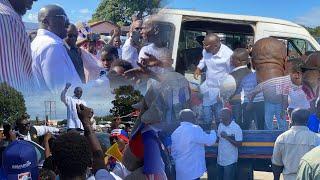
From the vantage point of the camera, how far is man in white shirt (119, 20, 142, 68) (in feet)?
9.48

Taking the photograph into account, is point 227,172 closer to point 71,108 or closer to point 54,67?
point 71,108

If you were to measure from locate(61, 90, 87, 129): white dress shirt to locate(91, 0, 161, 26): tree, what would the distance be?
414 mm

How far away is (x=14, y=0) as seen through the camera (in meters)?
2.74

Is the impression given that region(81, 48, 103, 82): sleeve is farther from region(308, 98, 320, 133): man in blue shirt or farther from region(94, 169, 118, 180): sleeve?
region(308, 98, 320, 133): man in blue shirt

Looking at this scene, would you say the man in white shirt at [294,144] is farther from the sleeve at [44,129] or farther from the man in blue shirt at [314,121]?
the sleeve at [44,129]

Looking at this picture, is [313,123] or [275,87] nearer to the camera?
[275,87]

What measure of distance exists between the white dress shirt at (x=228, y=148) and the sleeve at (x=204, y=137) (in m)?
0.04

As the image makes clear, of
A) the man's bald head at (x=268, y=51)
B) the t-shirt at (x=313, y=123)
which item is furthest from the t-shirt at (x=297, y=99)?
the man's bald head at (x=268, y=51)

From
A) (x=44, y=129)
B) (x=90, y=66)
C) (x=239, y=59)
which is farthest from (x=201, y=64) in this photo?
(x=44, y=129)

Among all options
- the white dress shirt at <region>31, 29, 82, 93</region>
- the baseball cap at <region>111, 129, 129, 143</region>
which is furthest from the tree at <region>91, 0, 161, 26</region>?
the baseball cap at <region>111, 129, 129, 143</region>

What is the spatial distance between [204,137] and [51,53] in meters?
1.05

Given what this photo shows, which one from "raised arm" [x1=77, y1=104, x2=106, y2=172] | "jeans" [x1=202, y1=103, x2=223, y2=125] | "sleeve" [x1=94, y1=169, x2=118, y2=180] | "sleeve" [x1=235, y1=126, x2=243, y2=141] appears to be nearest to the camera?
"sleeve" [x1=94, y1=169, x2=118, y2=180]

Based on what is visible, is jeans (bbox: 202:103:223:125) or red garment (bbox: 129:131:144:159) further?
jeans (bbox: 202:103:223:125)

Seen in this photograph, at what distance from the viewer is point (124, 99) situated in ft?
9.51
